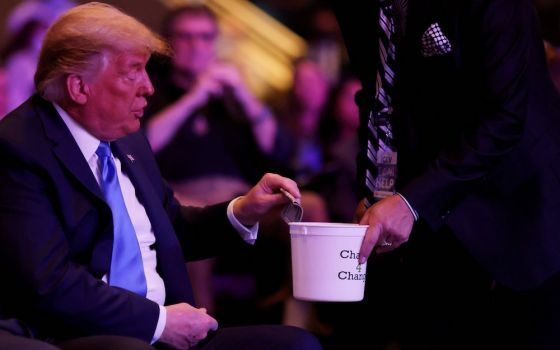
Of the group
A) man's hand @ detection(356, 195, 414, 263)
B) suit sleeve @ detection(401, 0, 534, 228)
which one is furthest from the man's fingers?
suit sleeve @ detection(401, 0, 534, 228)

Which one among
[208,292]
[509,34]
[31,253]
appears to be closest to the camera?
[31,253]

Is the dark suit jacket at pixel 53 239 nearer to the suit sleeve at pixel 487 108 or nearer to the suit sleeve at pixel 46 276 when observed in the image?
the suit sleeve at pixel 46 276

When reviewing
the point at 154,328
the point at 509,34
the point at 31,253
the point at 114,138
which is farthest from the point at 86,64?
the point at 509,34

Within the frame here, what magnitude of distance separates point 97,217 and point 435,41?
90 centimetres

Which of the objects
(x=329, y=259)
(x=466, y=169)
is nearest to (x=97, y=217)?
(x=329, y=259)

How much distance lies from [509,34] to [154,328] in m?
1.06

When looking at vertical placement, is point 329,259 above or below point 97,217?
below

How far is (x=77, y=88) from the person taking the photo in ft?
7.54

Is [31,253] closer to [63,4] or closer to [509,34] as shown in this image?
[509,34]

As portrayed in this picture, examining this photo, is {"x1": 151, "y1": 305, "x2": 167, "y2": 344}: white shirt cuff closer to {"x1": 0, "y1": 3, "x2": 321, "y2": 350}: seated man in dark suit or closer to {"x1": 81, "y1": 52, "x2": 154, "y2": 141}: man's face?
{"x1": 0, "y1": 3, "x2": 321, "y2": 350}: seated man in dark suit

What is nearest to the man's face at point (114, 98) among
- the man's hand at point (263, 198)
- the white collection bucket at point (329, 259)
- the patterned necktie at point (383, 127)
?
the man's hand at point (263, 198)

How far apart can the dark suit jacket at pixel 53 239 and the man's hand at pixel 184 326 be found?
0.04m

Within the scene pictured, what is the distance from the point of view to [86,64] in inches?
90.4

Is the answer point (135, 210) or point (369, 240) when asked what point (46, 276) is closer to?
point (135, 210)
